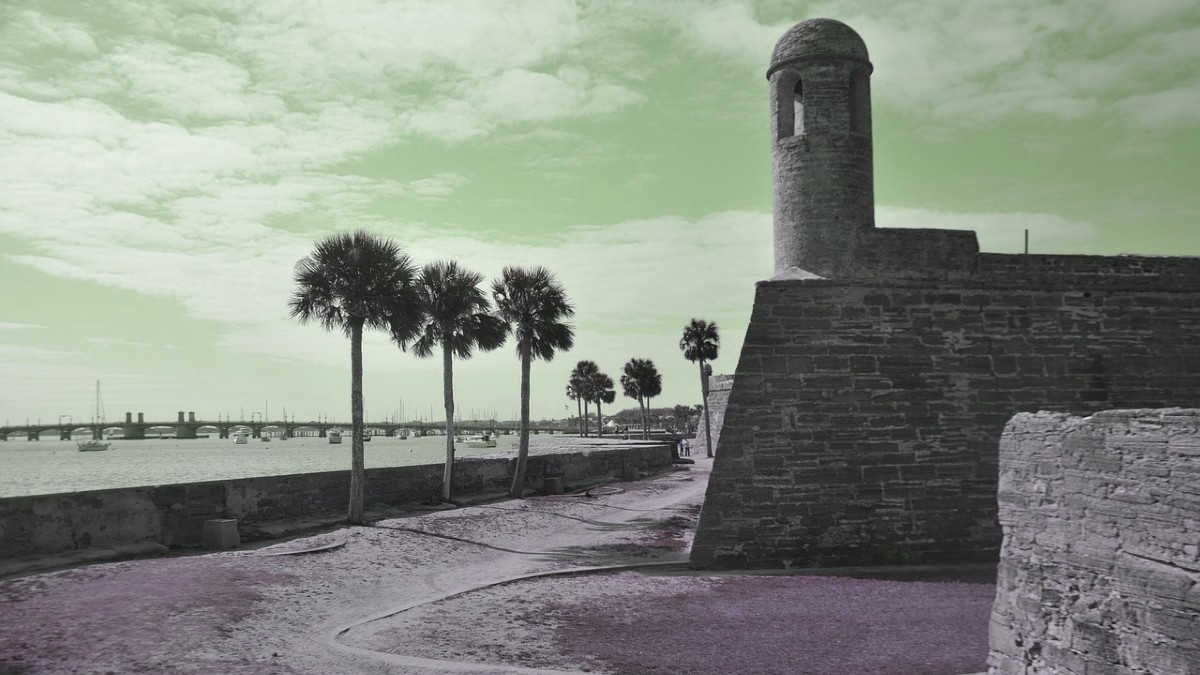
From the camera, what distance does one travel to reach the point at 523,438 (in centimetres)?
2544

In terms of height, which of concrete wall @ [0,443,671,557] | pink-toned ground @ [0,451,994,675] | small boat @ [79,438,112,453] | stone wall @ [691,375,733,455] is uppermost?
stone wall @ [691,375,733,455]

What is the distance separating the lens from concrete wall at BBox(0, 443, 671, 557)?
12.0 metres

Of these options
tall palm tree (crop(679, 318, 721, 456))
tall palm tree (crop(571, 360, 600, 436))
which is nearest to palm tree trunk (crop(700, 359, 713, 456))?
tall palm tree (crop(679, 318, 721, 456))

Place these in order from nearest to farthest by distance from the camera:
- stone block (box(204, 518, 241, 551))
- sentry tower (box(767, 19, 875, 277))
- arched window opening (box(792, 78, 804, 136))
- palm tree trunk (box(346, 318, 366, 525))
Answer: stone block (box(204, 518, 241, 551))
sentry tower (box(767, 19, 875, 277))
arched window opening (box(792, 78, 804, 136))
palm tree trunk (box(346, 318, 366, 525))

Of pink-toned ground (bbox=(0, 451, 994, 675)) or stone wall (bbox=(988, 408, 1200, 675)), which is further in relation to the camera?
pink-toned ground (bbox=(0, 451, 994, 675))

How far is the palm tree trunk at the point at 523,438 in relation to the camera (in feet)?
81.6

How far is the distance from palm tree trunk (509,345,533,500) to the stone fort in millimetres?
12365

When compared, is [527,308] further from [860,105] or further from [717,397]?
[717,397]

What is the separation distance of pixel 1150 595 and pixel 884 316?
8.99 metres

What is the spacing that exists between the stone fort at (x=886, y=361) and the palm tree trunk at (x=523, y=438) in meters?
12.4

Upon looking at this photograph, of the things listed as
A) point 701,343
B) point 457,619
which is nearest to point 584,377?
point 701,343

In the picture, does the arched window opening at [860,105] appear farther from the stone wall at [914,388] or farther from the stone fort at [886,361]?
the stone wall at [914,388]

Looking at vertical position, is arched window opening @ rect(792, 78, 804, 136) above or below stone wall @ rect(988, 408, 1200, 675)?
above

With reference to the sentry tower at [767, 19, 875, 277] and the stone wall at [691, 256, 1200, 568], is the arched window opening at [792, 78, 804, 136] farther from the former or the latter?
the stone wall at [691, 256, 1200, 568]
